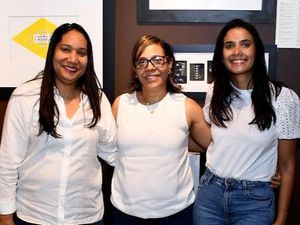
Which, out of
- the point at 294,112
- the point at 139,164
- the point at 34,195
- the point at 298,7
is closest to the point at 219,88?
the point at 294,112

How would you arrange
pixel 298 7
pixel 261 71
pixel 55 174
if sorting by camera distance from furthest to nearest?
1. pixel 298 7
2. pixel 261 71
3. pixel 55 174

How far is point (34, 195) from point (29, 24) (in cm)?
103

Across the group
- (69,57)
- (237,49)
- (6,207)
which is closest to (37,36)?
(69,57)

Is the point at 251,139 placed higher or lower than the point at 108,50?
lower

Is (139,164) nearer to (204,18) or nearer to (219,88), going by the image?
(219,88)

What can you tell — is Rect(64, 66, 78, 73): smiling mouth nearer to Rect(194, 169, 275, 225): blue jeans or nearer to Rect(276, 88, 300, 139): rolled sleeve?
Rect(194, 169, 275, 225): blue jeans

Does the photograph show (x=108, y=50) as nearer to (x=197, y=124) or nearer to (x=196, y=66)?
(x=196, y=66)

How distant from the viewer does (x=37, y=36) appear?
6.81ft

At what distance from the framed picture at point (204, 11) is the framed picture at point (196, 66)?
0.16 metres

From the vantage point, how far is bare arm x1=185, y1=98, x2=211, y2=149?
1708mm

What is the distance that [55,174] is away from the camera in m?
1.51

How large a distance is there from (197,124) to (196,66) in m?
0.44

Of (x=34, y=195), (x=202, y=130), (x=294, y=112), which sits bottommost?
(x=34, y=195)

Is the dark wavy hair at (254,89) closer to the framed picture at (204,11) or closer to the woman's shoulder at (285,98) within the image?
the woman's shoulder at (285,98)
